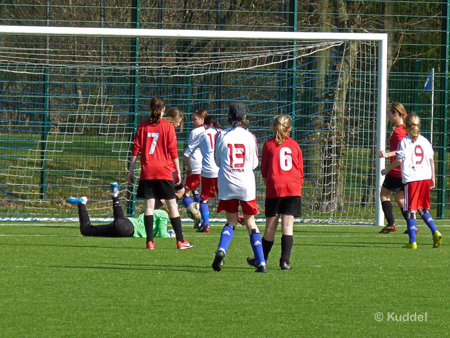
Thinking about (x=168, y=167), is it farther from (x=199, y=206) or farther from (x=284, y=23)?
(x=284, y=23)

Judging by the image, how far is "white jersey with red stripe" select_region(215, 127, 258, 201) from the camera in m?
7.52

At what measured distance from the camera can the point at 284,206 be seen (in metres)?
7.70

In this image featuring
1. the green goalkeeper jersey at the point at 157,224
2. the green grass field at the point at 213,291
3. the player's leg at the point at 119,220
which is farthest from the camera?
the green goalkeeper jersey at the point at 157,224

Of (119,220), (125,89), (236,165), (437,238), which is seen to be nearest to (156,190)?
(119,220)

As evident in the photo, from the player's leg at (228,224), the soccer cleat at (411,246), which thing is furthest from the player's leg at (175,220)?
the soccer cleat at (411,246)

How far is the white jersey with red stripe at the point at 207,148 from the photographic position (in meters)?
11.6

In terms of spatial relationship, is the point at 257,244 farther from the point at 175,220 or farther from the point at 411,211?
the point at 411,211

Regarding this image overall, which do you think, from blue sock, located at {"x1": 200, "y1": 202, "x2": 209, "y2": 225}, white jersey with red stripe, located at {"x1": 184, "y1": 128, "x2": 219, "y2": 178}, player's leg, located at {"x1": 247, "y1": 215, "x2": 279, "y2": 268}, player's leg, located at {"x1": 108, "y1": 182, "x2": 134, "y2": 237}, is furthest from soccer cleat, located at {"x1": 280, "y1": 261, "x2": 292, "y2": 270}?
blue sock, located at {"x1": 200, "y1": 202, "x2": 209, "y2": 225}

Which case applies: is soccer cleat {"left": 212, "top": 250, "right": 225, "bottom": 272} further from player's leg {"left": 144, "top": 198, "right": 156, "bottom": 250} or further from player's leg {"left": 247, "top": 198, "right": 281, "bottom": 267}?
player's leg {"left": 144, "top": 198, "right": 156, "bottom": 250}

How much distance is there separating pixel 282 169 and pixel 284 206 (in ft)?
1.22

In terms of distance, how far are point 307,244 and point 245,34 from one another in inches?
144

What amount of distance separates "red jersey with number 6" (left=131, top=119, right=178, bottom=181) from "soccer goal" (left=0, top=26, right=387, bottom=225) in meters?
4.41

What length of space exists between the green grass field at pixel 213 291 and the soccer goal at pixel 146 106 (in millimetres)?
3760

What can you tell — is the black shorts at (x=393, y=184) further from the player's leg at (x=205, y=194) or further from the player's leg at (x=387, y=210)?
the player's leg at (x=205, y=194)
